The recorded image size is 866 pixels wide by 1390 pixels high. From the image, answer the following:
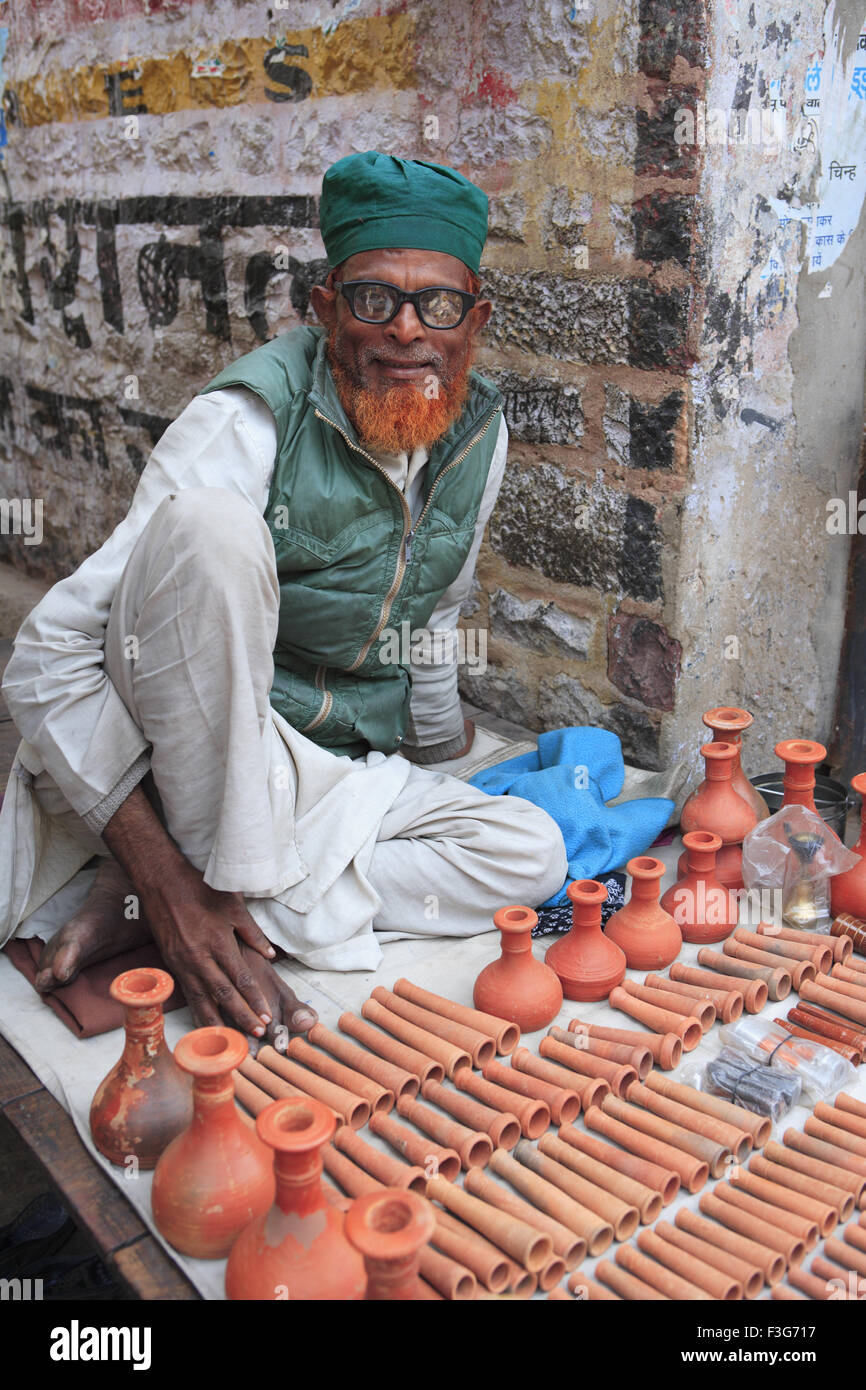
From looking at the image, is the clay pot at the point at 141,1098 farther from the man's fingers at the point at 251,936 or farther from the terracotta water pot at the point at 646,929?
the terracotta water pot at the point at 646,929

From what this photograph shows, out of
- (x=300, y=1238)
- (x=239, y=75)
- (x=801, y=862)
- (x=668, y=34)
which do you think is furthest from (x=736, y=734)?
(x=239, y=75)

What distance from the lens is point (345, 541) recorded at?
2906 millimetres

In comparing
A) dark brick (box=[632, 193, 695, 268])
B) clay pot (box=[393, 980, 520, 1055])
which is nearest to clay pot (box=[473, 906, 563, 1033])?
clay pot (box=[393, 980, 520, 1055])

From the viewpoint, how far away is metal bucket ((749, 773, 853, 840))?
3.31 meters

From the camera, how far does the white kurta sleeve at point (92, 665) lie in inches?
98.5

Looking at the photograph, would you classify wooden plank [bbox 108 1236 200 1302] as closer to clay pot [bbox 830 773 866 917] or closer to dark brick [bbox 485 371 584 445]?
clay pot [bbox 830 773 866 917]

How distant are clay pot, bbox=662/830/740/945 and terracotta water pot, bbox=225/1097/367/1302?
1371mm

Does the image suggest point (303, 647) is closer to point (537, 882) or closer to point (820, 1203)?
point (537, 882)

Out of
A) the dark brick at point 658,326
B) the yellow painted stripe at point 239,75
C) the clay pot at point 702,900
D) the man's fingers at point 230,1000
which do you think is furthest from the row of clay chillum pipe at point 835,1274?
the yellow painted stripe at point 239,75

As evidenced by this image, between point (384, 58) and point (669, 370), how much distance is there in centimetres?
133

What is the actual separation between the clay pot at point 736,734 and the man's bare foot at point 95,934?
1471mm

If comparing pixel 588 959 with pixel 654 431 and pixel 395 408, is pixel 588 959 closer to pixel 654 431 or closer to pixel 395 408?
pixel 395 408

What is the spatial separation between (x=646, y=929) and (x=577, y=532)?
4.34 ft

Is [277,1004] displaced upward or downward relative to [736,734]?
downward
